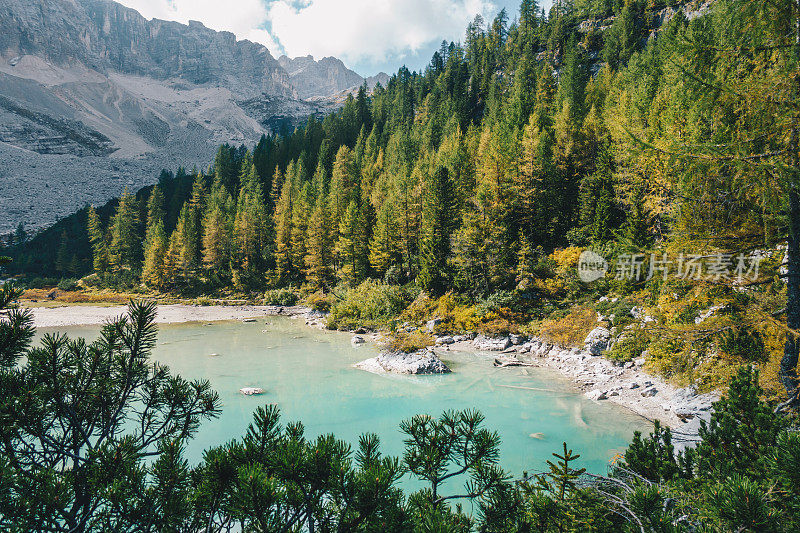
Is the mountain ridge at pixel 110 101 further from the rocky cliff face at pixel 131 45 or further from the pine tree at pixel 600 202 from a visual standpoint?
the pine tree at pixel 600 202

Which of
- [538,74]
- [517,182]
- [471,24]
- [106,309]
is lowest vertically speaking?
[106,309]

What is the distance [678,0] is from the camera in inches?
1789

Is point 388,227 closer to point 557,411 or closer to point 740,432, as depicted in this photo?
point 557,411

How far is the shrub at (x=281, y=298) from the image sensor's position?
3572 cm

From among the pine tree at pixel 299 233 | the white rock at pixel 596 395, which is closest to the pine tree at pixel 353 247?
the pine tree at pixel 299 233

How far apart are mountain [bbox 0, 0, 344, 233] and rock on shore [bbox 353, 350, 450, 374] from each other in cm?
9002

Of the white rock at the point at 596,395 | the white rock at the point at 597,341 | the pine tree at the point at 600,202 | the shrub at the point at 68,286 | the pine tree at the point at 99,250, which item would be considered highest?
the pine tree at the point at 600,202

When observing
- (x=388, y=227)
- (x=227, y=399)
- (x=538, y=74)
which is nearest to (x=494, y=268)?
(x=388, y=227)

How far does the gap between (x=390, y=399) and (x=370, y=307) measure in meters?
13.6

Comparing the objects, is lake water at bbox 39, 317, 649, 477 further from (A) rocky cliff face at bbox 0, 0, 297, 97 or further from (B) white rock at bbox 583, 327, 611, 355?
(A) rocky cliff face at bbox 0, 0, 297, 97

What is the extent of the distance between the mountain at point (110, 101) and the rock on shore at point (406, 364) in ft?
295

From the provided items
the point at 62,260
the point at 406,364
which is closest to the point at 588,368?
the point at 406,364

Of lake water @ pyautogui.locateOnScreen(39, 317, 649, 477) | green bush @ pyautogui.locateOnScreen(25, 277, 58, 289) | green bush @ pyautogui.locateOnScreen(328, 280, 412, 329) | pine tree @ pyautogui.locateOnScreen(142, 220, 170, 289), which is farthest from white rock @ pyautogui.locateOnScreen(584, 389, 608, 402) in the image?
green bush @ pyautogui.locateOnScreen(25, 277, 58, 289)

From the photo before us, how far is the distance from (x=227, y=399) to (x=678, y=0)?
6443cm
